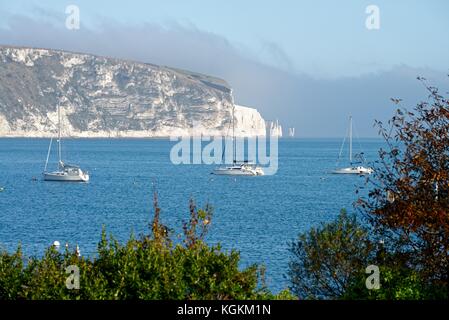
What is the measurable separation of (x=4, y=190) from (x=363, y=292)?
82013 mm

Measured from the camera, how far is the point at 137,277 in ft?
54.3

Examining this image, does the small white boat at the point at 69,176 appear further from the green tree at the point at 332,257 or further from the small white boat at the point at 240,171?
the green tree at the point at 332,257

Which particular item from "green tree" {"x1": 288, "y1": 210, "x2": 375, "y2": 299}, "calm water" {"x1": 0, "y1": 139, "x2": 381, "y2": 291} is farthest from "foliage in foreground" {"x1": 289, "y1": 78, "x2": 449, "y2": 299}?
"calm water" {"x1": 0, "y1": 139, "x2": 381, "y2": 291}

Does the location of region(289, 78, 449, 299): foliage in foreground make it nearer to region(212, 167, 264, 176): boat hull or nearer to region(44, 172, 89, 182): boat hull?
region(44, 172, 89, 182): boat hull

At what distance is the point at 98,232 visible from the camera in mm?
57281

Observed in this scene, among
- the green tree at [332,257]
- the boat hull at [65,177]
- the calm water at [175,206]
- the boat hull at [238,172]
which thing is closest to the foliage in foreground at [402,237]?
the green tree at [332,257]

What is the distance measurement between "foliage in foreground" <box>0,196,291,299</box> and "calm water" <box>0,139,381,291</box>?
16.0m

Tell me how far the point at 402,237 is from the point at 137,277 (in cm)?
697

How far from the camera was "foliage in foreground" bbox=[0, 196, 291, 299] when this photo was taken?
1625 cm

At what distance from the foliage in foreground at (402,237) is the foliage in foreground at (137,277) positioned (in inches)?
98.2

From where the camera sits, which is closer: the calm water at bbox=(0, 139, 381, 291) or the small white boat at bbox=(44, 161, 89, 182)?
the calm water at bbox=(0, 139, 381, 291)

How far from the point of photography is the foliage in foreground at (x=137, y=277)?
16250 millimetres

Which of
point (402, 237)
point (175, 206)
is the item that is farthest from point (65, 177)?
point (402, 237)

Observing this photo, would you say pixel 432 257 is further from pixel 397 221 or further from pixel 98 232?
pixel 98 232
